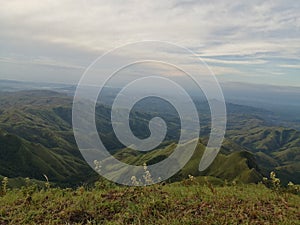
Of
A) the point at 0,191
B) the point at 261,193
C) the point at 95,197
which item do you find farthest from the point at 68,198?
the point at 261,193

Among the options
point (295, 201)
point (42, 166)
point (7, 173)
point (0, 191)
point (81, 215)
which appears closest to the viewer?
point (81, 215)

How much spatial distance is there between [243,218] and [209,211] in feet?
3.28

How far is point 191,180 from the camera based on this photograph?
12930mm

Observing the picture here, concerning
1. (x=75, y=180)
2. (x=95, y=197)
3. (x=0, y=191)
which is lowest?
(x=75, y=180)

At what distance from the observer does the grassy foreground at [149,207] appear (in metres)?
8.23

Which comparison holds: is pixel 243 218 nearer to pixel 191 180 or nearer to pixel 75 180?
pixel 191 180

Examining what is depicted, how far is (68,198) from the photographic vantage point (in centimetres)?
1041

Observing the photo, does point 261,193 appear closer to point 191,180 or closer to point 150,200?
point 191,180

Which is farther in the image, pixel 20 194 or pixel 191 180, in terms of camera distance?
pixel 191 180

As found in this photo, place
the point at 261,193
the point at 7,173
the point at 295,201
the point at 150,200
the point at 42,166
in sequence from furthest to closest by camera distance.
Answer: the point at 42,166
the point at 7,173
the point at 261,193
the point at 295,201
the point at 150,200

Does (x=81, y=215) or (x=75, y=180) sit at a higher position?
(x=81, y=215)

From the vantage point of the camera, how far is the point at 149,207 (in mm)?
9016

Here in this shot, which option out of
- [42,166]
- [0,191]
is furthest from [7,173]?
[0,191]

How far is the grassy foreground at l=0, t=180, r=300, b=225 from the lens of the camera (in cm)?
823
